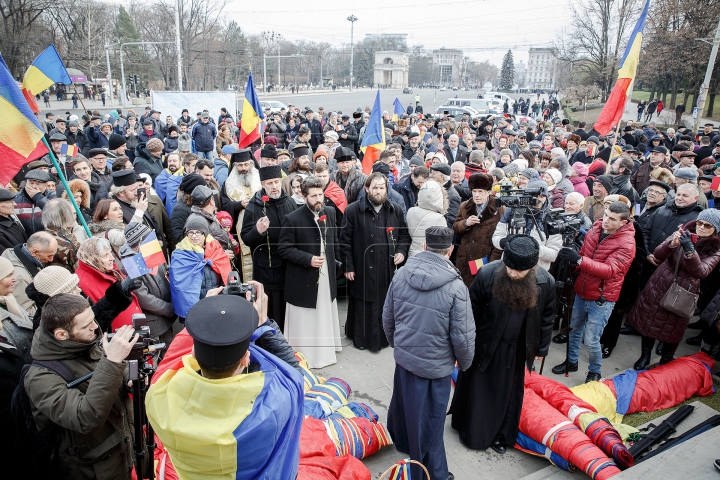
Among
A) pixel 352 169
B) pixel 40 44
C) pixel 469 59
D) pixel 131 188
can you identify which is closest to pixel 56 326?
pixel 131 188

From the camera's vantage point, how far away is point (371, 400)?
15.0 ft

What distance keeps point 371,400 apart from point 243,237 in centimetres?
209

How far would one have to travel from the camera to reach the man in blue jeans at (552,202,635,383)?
14.9 ft

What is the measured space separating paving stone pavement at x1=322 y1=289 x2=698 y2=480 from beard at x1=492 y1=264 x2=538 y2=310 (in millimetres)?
1278

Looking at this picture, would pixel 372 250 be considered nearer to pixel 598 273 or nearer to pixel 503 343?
pixel 503 343

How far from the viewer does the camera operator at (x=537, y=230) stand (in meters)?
4.54

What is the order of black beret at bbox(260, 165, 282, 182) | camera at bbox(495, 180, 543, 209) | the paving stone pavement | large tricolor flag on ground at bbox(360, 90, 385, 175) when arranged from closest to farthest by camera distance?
the paving stone pavement
camera at bbox(495, 180, 543, 209)
black beret at bbox(260, 165, 282, 182)
large tricolor flag on ground at bbox(360, 90, 385, 175)

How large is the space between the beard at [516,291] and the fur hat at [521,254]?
5.2 inches

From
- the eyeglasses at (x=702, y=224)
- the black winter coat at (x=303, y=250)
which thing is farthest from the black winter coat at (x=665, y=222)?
the black winter coat at (x=303, y=250)

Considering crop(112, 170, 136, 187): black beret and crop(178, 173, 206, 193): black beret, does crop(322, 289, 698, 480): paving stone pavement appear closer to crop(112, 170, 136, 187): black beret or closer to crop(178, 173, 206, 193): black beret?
crop(178, 173, 206, 193): black beret

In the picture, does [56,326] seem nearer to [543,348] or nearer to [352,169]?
[543,348]

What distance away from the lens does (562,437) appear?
356 cm

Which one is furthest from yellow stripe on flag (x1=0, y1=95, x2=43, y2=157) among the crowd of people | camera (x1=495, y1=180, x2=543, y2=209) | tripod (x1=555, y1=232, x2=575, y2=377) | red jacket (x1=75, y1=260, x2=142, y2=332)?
tripod (x1=555, y1=232, x2=575, y2=377)

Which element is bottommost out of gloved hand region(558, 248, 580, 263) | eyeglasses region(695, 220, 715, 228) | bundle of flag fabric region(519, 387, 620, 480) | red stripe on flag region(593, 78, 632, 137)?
bundle of flag fabric region(519, 387, 620, 480)
